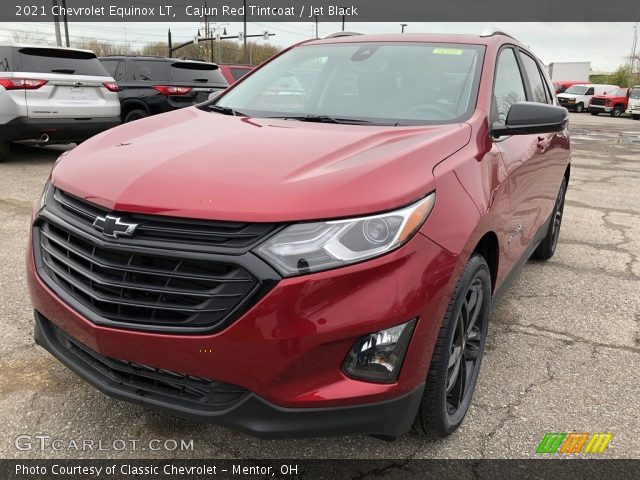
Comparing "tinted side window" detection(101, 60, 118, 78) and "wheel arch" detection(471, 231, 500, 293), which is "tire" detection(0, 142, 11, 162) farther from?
"wheel arch" detection(471, 231, 500, 293)

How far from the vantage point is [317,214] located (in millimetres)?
1761

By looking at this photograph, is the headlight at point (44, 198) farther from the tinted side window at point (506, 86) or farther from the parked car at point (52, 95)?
the parked car at point (52, 95)

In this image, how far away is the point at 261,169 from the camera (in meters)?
1.98

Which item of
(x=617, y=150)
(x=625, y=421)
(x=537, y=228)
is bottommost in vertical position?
(x=617, y=150)

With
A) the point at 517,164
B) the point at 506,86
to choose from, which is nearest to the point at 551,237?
the point at 506,86

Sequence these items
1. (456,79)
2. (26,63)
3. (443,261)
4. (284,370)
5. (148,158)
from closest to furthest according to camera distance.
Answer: (284,370) → (443,261) → (148,158) → (456,79) → (26,63)

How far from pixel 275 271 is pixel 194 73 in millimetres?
9423

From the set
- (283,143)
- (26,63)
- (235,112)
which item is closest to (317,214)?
(283,143)

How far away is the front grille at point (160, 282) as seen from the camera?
5.62 feet

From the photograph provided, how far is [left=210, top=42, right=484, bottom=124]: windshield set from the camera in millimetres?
2820

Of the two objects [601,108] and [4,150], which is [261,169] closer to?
[4,150]

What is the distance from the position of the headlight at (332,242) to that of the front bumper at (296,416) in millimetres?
467

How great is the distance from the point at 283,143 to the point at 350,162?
0.39 m

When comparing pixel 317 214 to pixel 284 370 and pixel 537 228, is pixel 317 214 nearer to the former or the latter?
pixel 284 370
